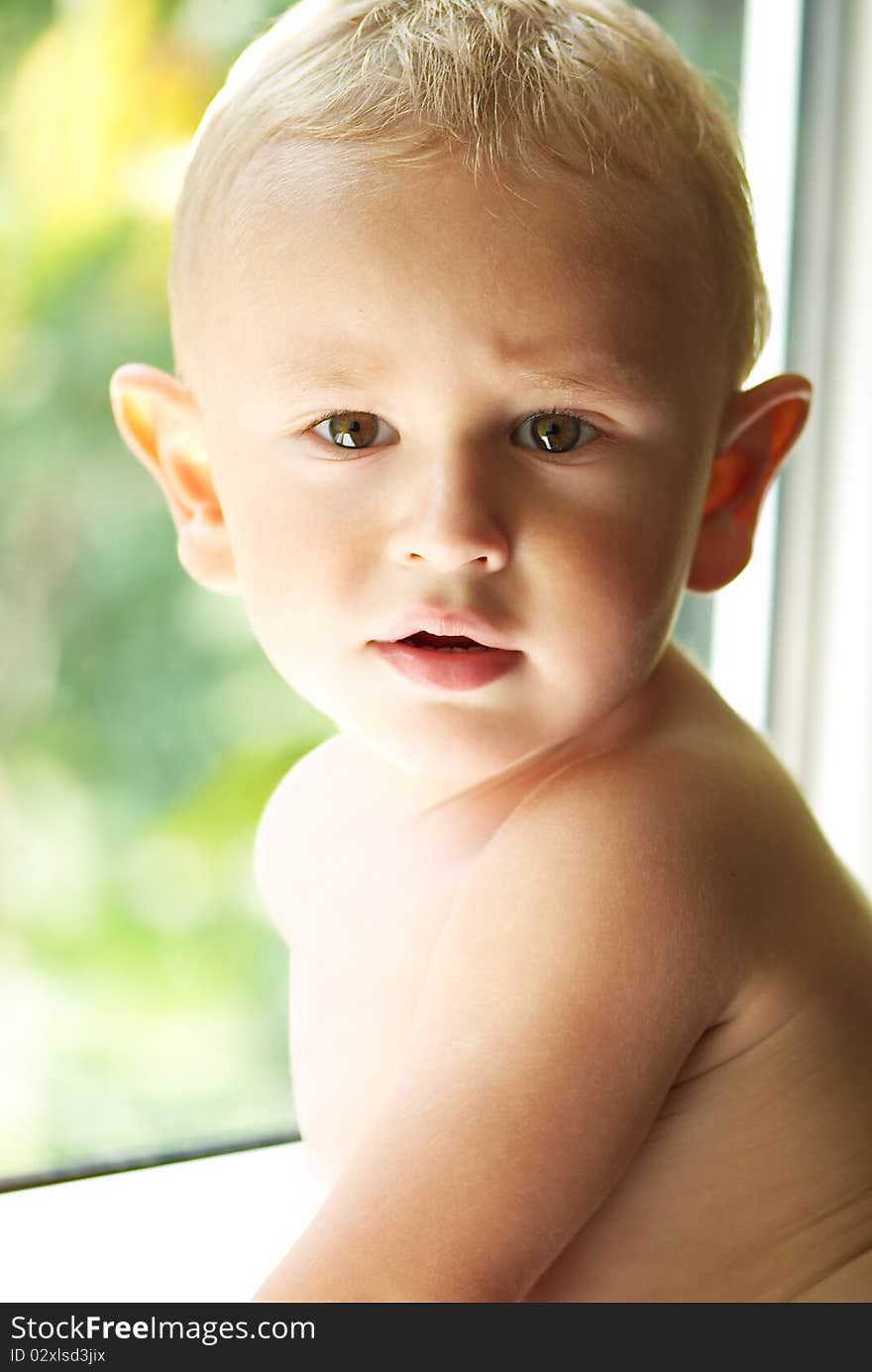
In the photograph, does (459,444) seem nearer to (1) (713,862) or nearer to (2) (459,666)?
(2) (459,666)

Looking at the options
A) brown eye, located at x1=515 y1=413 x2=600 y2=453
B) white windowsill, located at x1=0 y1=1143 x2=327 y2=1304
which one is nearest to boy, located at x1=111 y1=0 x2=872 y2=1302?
brown eye, located at x1=515 y1=413 x2=600 y2=453

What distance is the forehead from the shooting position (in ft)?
1.86

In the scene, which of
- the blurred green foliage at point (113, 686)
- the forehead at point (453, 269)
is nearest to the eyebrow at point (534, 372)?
the forehead at point (453, 269)

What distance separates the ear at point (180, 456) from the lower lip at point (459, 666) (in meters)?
0.14

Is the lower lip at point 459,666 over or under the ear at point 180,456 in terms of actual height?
under

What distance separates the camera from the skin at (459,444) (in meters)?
0.57

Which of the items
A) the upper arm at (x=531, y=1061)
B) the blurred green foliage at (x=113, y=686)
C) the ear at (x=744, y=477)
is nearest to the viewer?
the upper arm at (x=531, y=1061)

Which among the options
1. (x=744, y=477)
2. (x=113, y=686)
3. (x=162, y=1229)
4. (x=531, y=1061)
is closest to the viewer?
(x=531, y=1061)

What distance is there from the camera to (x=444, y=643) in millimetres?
623

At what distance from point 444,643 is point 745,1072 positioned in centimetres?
22

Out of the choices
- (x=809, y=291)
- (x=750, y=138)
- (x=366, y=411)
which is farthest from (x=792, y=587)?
(x=366, y=411)

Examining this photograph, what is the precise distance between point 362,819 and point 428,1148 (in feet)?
0.73

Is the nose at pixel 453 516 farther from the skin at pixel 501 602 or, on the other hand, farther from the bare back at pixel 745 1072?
the bare back at pixel 745 1072

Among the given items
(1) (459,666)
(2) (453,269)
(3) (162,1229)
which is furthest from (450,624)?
(3) (162,1229)
